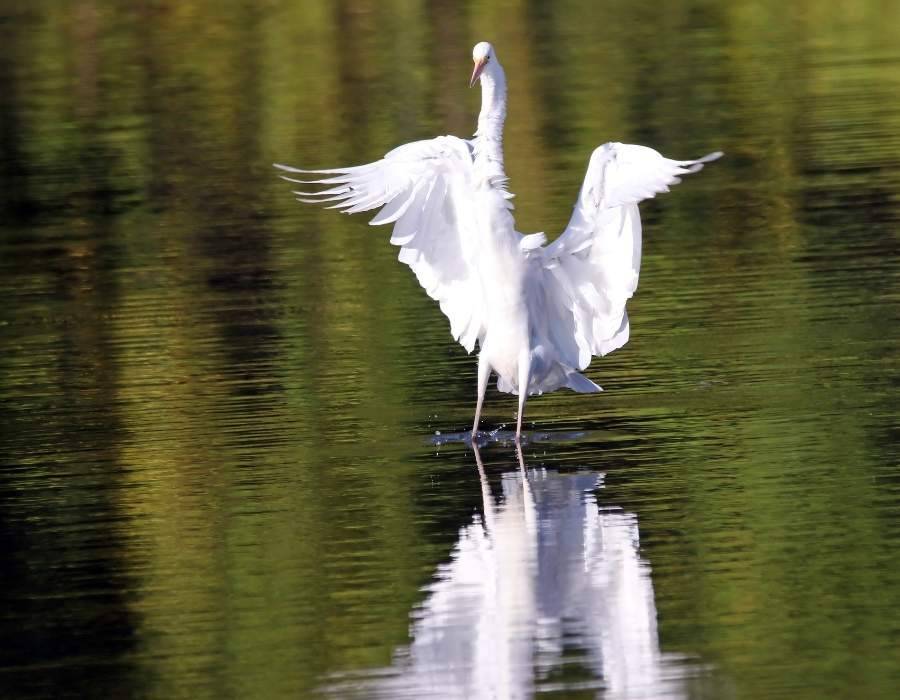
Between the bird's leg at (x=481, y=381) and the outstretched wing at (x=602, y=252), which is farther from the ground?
the outstretched wing at (x=602, y=252)

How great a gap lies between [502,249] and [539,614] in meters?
3.94

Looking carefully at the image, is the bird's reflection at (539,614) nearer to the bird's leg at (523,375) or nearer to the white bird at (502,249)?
the bird's leg at (523,375)

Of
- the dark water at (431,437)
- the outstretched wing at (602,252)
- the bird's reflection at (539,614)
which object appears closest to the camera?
the bird's reflection at (539,614)

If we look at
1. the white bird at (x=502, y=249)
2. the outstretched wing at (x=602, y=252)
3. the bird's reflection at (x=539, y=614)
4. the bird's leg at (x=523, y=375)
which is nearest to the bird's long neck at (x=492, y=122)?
the white bird at (x=502, y=249)

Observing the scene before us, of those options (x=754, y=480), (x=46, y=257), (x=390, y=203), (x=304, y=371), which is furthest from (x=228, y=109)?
(x=754, y=480)

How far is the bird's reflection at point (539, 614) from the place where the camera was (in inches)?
330

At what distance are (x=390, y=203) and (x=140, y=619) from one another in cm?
395

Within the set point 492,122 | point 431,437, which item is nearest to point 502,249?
point 492,122

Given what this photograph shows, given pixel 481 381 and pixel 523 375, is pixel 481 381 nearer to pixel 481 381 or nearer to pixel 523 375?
pixel 481 381

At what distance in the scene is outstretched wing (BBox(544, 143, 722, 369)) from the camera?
478 inches

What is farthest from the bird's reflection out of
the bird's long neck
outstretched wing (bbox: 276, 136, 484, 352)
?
the bird's long neck

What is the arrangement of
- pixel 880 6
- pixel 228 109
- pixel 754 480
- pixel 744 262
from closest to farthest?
pixel 754 480 → pixel 744 262 → pixel 228 109 → pixel 880 6

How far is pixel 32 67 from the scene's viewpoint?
3709 cm

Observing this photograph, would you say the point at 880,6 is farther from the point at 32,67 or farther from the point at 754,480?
the point at 754,480
